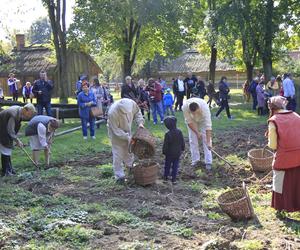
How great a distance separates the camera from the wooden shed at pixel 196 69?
199 ft

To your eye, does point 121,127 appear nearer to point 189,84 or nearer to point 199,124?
point 199,124

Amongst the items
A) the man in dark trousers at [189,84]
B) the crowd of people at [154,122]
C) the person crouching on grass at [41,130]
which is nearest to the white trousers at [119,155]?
the crowd of people at [154,122]

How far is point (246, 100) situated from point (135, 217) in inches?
1014

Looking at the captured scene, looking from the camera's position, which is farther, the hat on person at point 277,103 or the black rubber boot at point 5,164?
the black rubber boot at point 5,164

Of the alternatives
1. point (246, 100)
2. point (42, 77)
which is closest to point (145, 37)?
point (246, 100)

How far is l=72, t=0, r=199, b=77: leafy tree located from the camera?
1161 inches

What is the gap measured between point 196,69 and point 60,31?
119 feet

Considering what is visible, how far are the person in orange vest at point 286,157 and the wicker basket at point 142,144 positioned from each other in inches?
97.0

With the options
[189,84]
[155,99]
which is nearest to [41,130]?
[155,99]

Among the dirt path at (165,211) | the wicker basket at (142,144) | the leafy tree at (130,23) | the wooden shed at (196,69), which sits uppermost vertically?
the leafy tree at (130,23)

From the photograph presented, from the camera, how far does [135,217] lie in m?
7.05

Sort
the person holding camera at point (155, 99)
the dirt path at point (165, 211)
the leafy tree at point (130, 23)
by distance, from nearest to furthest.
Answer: the dirt path at point (165, 211) < the person holding camera at point (155, 99) < the leafy tree at point (130, 23)

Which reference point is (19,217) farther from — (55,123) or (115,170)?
(55,123)

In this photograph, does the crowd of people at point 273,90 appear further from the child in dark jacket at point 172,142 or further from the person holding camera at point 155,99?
the child in dark jacket at point 172,142
